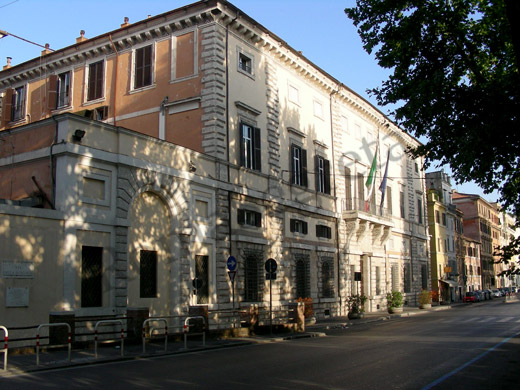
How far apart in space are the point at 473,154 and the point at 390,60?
3.96 meters

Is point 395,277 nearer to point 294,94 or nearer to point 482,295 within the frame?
point 294,94

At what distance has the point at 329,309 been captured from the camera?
3306 centimetres

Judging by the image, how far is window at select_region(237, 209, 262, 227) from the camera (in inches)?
1008

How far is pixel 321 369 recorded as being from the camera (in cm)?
1180

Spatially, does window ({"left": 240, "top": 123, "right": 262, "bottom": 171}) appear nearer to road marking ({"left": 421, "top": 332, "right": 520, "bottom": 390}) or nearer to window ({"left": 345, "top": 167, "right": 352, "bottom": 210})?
window ({"left": 345, "top": 167, "right": 352, "bottom": 210})

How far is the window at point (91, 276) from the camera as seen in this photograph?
18.1 m

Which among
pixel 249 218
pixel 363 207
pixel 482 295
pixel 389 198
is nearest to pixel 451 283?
pixel 482 295

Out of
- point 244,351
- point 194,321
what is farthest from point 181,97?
point 244,351

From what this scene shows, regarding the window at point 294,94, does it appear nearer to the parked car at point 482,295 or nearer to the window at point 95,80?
the window at point 95,80

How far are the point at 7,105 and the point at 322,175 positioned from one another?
18.6 m

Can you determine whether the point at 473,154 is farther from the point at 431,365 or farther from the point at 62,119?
the point at 62,119

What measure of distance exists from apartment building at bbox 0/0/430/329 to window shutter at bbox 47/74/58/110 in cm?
8

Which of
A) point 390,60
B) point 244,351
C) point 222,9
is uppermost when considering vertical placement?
point 222,9

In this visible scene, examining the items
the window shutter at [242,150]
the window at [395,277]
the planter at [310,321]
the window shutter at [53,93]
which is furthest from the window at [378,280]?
the window shutter at [53,93]
